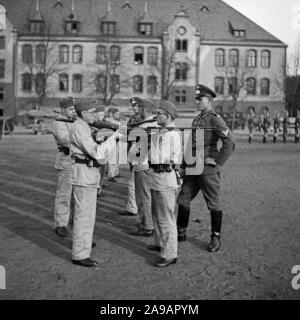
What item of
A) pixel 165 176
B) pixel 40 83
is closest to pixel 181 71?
pixel 40 83

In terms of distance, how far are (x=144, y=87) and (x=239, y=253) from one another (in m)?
48.3

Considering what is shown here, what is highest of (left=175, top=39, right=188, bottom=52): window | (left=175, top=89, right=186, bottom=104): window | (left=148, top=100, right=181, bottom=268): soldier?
(left=175, top=39, right=188, bottom=52): window

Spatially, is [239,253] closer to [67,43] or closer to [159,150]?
[159,150]

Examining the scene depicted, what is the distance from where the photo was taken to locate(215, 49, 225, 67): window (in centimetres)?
5356

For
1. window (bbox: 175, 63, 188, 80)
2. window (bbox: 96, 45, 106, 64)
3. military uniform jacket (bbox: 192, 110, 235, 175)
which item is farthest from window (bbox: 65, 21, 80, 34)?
military uniform jacket (bbox: 192, 110, 235, 175)

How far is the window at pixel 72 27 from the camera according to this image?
173ft

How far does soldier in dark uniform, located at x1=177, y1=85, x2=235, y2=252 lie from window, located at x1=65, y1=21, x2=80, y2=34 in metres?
49.9

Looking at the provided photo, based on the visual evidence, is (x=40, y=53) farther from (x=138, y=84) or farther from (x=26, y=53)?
(x=138, y=84)

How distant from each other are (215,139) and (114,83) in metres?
47.2

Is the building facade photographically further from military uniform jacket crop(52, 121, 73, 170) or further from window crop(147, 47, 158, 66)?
military uniform jacket crop(52, 121, 73, 170)

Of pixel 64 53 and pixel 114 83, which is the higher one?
pixel 64 53

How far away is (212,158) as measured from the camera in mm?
5789

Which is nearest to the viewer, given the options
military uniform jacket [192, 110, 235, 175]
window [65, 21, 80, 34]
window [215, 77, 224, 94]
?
military uniform jacket [192, 110, 235, 175]
